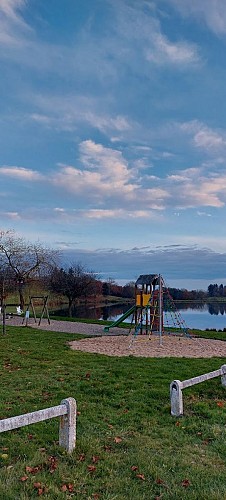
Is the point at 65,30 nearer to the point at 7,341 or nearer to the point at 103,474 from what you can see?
the point at 7,341

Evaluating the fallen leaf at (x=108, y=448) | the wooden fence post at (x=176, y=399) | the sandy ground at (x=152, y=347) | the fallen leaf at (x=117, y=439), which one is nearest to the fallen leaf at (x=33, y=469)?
the fallen leaf at (x=108, y=448)

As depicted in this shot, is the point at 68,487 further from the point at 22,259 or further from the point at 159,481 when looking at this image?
the point at 22,259

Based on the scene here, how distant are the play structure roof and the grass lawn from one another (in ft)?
27.4

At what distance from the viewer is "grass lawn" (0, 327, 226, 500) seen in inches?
140

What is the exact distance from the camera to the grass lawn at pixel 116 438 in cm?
355

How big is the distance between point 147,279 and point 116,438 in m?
13.0

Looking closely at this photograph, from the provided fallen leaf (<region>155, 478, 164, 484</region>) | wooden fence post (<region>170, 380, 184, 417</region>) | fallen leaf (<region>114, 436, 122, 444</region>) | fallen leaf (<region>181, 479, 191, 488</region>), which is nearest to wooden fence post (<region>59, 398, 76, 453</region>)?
fallen leaf (<region>114, 436, 122, 444</region>)

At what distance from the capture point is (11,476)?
3.69 metres

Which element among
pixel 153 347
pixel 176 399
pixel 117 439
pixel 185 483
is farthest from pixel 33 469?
pixel 153 347

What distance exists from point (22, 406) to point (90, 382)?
177 cm

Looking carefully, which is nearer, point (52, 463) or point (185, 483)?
point (185, 483)

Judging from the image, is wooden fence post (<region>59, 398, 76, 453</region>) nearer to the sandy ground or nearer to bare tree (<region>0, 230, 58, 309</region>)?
the sandy ground

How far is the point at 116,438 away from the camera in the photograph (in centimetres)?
476

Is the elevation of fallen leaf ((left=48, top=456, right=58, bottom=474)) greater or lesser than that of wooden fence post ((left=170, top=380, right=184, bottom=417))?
lesser
